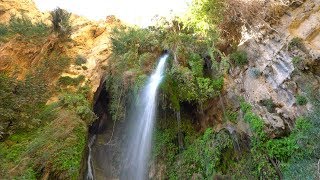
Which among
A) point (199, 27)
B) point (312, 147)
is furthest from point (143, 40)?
point (312, 147)

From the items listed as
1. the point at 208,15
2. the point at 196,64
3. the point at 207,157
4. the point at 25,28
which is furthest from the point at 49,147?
the point at 208,15

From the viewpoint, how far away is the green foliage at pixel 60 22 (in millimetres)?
13430

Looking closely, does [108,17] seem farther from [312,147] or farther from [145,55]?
[312,147]

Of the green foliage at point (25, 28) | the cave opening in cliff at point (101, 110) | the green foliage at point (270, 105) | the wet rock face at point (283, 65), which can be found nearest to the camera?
the wet rock face at point (283, 65)

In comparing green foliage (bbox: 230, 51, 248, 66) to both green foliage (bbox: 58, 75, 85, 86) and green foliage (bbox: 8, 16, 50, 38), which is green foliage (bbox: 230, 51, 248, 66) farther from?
green foliage (bbox: 8, 16, 50, 38)

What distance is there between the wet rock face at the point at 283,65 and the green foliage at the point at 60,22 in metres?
8.43

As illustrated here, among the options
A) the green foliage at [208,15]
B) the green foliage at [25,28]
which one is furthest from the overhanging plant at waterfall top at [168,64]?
the green foliage at [25,28]

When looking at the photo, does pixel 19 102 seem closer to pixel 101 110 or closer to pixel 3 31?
pixel 3 31

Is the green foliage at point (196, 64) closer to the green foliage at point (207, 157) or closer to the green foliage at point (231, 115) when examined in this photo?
the green foliage at point (231, 115)

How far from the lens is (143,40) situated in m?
12.8

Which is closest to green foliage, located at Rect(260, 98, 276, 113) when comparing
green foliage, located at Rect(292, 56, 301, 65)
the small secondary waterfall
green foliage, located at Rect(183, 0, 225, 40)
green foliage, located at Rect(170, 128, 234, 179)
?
green foliage, located at Rect(292, 56, 301, 65)

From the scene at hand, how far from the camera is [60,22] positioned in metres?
13.7

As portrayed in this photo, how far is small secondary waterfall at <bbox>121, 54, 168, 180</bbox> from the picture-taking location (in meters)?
11.3

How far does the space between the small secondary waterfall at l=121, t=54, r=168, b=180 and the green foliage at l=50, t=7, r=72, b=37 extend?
209 inches
